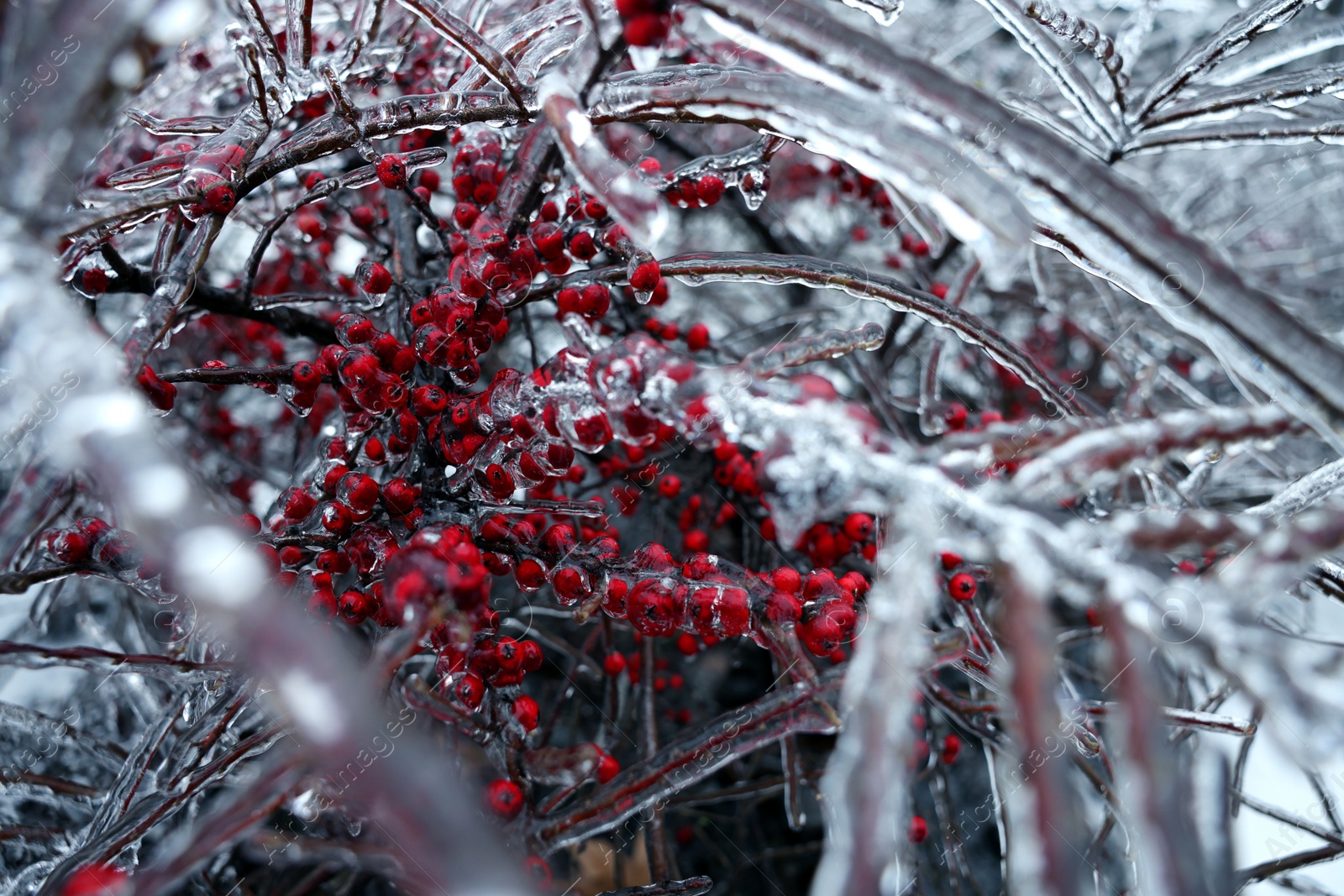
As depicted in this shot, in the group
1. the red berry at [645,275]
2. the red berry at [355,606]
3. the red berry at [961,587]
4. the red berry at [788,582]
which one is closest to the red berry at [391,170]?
the red berry at [645,275]

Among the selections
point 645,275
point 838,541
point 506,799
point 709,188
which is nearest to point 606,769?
point 506,799

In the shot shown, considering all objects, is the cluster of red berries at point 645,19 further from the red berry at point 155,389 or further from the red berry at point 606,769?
the red berry at point 606,769

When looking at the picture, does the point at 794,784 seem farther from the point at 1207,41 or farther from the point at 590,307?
the point at 1207,41

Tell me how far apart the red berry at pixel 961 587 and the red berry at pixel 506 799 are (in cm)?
48

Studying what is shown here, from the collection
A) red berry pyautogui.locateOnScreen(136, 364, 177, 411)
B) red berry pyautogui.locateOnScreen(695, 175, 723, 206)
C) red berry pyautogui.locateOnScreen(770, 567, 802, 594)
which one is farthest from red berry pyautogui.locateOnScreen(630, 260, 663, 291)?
red berry pyautogui.locateOnScreen(136, 364, 177, 411)

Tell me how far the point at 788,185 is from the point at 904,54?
1.48 m

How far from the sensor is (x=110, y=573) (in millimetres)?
588

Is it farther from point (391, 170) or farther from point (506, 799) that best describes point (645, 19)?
point (506, 799)

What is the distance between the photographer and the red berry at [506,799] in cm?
69

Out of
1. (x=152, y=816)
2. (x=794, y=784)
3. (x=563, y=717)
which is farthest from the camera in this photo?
(x=563, y=717)

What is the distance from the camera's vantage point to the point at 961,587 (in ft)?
2.51

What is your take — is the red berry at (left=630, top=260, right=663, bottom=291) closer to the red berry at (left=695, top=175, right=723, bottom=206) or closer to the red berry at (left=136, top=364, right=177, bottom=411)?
the red berry at (left=695, top=175, right=723, bottom=206)

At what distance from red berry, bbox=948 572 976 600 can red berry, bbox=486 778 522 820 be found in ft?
1.57

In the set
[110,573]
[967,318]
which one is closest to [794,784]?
[967,318]
